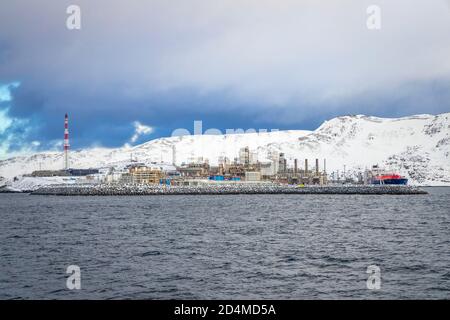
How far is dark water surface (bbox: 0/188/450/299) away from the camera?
20.4 meters

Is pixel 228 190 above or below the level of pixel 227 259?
above

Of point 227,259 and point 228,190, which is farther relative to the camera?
point 228,190

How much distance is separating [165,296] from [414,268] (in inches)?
479

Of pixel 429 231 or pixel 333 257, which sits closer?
pixel 333 257

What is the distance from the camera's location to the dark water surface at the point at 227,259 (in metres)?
20.4

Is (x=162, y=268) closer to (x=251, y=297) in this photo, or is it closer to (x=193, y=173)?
(x=251, y=297)

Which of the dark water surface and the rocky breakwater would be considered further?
the rocky breakwater

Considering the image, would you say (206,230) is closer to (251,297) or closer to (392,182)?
(251,297)

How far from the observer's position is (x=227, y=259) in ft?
89.9

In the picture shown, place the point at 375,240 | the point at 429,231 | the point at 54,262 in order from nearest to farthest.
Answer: the point at 54,262 < the point at 375,240 < the point at 429,231

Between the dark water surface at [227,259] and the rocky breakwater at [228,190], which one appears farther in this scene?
the rocky breakwater at [228,190]
